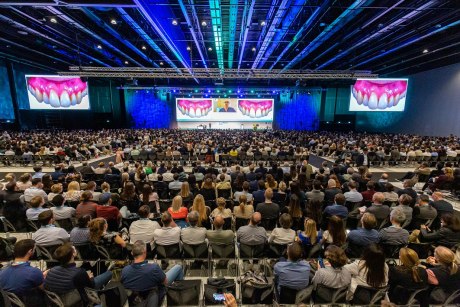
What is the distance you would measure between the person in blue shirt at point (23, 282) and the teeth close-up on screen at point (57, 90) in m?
18.3

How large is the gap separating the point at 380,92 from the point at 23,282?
19886mm

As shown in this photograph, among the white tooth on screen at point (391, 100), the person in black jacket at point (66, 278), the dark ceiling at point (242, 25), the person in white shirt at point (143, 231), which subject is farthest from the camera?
the white tooth on screen at point (391, 100)

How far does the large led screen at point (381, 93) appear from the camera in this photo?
54.2 ft

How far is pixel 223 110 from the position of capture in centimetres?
2950

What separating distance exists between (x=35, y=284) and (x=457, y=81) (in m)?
24.4

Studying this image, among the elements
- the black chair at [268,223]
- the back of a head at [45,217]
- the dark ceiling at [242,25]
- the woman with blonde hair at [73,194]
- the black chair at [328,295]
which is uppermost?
the dark ceiling at [242,25]

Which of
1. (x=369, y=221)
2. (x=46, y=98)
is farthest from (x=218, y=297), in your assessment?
(x=46, y=98)

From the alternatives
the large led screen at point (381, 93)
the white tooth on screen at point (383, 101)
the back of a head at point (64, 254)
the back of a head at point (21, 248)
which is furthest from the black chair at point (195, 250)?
the white tooth on screen at point (383, 101)

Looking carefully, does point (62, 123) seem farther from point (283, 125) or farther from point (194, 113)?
point (283, 125)

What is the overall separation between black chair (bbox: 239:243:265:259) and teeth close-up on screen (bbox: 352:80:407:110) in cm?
1721

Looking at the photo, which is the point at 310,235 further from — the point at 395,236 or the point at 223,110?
the point at 223,110

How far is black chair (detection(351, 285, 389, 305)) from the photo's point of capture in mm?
2637

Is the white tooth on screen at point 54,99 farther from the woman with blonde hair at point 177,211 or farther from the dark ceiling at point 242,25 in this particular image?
the woman with blonde hair at point 177,211

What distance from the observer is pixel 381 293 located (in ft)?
8.73
